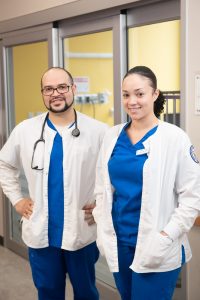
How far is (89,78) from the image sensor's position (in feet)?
15.5

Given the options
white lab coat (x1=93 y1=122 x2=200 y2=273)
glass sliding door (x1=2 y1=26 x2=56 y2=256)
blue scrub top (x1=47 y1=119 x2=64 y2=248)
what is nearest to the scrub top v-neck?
blue scrub top (x1=47 y1=119 x2=64 y2=248)

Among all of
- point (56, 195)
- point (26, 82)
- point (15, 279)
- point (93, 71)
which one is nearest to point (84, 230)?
point (56, 195)

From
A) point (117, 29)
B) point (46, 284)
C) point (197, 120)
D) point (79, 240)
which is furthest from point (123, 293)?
point (117, 29)

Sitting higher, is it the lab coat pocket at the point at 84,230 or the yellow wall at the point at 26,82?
the yellow wall at the point at 26,82

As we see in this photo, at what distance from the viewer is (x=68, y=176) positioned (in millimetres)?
1989

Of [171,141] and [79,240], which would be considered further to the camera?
[79,240]

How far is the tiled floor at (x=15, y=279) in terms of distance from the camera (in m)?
2.93

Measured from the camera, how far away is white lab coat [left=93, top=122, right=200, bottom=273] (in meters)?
1.59

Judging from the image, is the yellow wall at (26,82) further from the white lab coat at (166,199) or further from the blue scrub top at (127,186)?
the white lab coat at (166,199)

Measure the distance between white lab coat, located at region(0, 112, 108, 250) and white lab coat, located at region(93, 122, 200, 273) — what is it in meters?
0.45

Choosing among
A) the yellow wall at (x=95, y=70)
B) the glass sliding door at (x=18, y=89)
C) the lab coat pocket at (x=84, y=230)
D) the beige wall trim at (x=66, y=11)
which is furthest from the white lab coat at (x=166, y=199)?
the yellow wall at (x=95, y=70)

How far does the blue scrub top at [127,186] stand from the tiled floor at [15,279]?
1.41m

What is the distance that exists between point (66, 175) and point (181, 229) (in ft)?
2.06

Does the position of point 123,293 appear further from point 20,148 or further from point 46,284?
point 20,148
